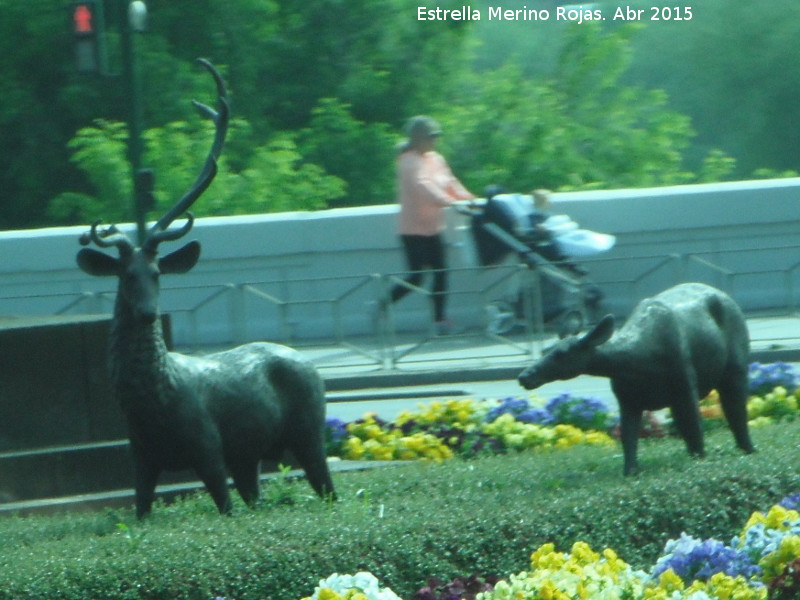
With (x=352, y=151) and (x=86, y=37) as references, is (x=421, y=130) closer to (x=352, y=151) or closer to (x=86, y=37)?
(x=86, y=37)

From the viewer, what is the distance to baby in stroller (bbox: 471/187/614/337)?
15992 mm

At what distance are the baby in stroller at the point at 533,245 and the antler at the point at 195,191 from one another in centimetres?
839

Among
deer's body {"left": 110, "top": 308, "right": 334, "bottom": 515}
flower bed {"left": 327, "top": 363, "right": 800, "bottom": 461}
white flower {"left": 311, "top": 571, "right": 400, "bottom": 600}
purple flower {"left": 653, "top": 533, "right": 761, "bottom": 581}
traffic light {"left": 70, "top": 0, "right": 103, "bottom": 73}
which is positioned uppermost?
traffic light {"left": 70, "top": 0, "right": 103, "bottom": 73}

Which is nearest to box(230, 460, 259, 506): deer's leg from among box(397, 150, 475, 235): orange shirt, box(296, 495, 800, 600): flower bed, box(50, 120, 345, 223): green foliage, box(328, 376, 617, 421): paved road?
box(296, 495, 800, 600): flower bed

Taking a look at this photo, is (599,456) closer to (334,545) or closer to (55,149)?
(334,545)

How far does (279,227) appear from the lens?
18.0m

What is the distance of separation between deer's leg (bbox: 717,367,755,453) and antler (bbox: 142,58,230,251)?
9.56 feet

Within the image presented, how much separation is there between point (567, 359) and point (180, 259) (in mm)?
1886

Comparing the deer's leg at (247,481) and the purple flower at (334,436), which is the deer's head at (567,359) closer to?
the deer's leg at (247,481)

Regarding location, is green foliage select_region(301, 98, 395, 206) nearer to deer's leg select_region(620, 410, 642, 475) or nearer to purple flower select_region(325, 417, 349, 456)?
purple flower select_region(325, 417, 349, 456)

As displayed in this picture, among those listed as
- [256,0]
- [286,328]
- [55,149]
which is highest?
[256,0]

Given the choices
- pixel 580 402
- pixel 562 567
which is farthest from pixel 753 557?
pixel 580 402

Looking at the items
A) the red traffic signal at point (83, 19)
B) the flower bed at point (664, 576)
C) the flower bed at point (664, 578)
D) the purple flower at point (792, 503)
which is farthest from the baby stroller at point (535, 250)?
the flower bed at point (664, 578)

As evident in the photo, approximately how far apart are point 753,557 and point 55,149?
26.1m
